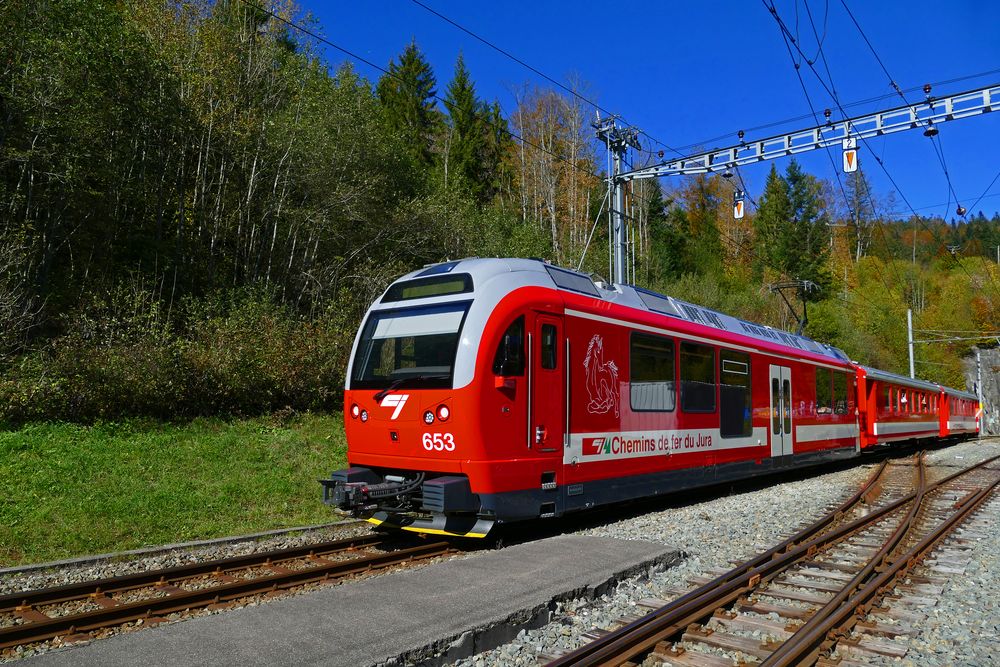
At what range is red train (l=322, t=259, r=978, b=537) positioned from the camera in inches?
295

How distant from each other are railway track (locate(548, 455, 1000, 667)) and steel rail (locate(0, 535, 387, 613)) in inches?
150

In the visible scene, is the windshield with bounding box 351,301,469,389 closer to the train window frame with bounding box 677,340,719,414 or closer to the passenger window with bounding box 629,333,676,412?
the passenger window with bounding box 629,333,676,412

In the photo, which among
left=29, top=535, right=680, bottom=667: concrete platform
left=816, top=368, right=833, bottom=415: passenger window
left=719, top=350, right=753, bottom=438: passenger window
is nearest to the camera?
left=29, top=535, right=680, bottom=667: concrete platform

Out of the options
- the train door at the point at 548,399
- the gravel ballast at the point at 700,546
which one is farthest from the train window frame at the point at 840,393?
the train door at the point at 548,399

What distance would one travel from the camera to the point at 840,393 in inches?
722

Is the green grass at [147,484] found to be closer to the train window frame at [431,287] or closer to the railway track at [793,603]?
the train window frame at [431,287]

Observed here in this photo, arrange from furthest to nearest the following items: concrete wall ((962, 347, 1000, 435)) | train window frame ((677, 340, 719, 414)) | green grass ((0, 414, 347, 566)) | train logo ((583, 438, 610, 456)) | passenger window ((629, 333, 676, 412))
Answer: concrete wall ((962, 347, 1000, 435)) < train window frame ((677, 340, 719, 414)) < passenger window ((629, 333, 676, 412)) < train logo ((583, 438, 610, 456)) < green grass ((0, 414, 347, 566))

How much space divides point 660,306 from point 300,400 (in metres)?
8.81

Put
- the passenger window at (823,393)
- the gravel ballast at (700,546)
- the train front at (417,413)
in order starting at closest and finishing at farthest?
the gravel ballast at (700,546) < the train front at (417,413) < the passenger window at (823,393)

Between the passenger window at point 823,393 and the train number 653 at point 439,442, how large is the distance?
12377 millimetres

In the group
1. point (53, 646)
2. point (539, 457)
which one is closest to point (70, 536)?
point (53, 646)

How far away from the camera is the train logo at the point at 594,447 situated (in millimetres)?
8766

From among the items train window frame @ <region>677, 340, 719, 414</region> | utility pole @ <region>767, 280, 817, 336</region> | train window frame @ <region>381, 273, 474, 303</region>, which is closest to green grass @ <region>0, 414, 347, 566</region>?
train window frame @ <region>381, 273, 474, 303</region>

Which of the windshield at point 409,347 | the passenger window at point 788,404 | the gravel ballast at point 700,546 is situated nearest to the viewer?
the gravel ballast at point 700,546
